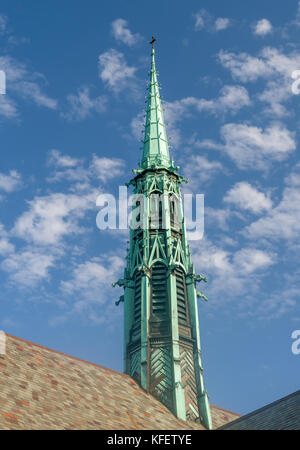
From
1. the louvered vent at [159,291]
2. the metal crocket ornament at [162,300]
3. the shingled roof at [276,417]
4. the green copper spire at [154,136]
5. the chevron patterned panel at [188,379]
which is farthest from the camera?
the green copper spire at [154,136]

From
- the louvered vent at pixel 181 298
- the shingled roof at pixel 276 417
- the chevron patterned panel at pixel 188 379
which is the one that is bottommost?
the shingled roof at pixel 276 417

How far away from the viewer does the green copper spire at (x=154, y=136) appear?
38.9 meters

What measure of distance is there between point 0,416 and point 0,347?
6.53 meters

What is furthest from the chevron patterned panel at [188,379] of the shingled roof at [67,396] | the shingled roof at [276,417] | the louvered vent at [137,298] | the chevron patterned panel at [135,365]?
the shingled roof at [276,417]

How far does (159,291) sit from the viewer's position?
3309 centimetres

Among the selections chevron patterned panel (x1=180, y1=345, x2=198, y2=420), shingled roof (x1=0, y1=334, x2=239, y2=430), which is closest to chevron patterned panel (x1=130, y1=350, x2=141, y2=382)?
shingled roof (x1=0, y1=334, x2=239, y2=430)

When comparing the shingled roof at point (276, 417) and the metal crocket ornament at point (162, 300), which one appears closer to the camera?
the shingled roof at point (276, 417)

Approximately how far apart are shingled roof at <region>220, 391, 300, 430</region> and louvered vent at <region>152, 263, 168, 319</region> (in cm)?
775

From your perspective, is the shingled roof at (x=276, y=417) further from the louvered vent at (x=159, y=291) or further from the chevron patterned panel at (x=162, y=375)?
the louvered vent at (x=159, y=291)

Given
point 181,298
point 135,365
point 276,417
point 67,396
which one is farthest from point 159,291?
point 276,417

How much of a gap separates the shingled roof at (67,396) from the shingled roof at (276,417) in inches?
133

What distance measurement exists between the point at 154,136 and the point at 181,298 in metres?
12.7
